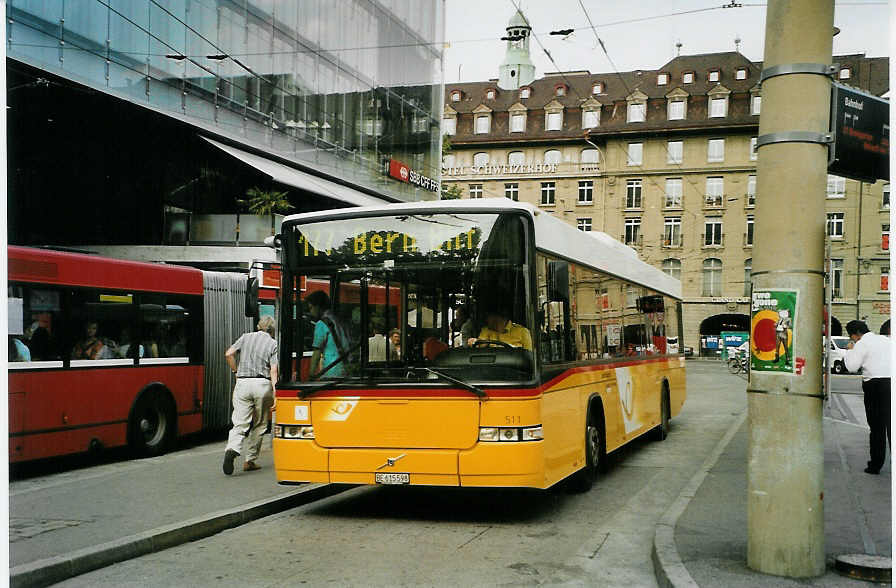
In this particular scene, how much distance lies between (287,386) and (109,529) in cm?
195

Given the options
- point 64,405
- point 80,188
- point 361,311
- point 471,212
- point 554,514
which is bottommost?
point 554,514

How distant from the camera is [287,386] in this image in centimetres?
884

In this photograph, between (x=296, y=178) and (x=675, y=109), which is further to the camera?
(x=675, y=109)

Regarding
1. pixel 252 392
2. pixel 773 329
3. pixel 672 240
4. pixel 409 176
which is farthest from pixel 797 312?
pixel 672 240

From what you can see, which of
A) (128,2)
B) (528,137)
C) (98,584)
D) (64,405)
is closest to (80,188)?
(128,2)

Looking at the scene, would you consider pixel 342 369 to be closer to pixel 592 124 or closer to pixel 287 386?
pixel 287 386

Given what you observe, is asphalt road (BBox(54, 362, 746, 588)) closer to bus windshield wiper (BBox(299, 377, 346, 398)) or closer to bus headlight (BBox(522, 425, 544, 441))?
bus headlight (BBox(522, 425, 544, 441))

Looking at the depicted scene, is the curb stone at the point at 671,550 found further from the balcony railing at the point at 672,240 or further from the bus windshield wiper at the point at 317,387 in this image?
the balcony railing at the point at 672,240

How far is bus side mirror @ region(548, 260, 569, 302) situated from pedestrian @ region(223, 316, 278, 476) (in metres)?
3.56

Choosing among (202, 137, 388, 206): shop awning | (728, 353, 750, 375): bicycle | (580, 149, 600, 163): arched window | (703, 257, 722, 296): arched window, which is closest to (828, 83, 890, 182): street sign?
(202, 137, 388, 206): shop awning

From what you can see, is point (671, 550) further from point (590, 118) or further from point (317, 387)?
point (590, 118)

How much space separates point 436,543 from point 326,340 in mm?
2155

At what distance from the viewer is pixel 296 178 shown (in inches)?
926

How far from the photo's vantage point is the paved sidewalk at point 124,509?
6.95 metres
